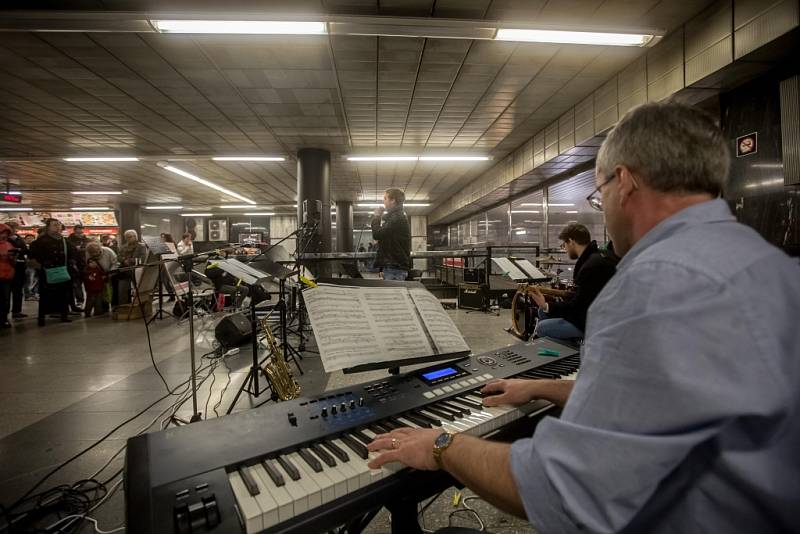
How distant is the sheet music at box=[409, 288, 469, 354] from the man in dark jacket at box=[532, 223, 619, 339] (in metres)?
1.74

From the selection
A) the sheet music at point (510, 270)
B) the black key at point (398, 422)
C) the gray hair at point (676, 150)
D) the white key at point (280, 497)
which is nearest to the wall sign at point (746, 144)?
the sheet music at point (510, 270)

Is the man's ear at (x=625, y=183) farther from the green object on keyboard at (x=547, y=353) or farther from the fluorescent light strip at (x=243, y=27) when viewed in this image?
the fluorescent light strip at (x=243, y=27)

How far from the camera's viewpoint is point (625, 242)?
73cm

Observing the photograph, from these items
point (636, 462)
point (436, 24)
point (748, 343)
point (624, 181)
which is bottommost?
point (636, 462)

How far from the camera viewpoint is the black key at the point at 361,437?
0.82m

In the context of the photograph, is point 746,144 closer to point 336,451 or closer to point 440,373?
point 440,373

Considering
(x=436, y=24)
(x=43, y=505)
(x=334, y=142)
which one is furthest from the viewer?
(x=334, y=142)

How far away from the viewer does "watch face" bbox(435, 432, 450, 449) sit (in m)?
0.71

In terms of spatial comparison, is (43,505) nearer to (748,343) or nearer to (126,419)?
(126,419)

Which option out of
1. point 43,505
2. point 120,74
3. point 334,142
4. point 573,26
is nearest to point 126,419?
point 43,505

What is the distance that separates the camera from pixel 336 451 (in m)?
0.77

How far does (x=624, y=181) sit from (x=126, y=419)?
332cm

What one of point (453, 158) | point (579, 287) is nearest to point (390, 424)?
point (579, 287)

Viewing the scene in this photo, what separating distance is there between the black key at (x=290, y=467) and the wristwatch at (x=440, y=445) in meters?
0.27
